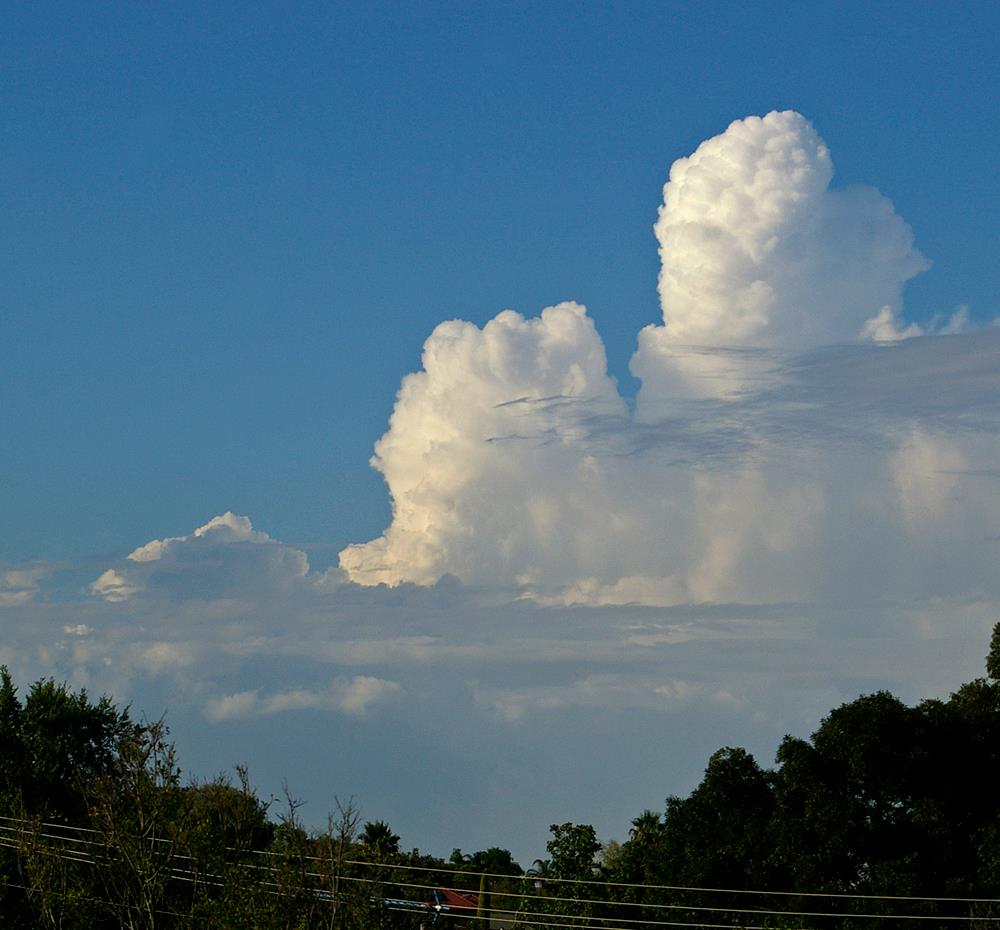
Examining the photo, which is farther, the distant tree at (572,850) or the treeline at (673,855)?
the distant tree at (572,850)

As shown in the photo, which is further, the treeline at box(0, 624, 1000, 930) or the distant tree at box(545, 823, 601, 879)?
the distant tree at box(545, 823, 601, 879)

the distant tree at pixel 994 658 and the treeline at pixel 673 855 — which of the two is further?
the distant tree at pixel 994 658

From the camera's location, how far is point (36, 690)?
62312 millimetres

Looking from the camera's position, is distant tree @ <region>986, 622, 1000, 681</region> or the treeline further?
distant tree @ <region>986, 622, 1000, 681</region>

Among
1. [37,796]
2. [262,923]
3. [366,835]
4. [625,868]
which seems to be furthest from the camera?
[366,835]

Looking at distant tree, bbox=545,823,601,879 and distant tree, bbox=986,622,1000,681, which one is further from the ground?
distant tree, bbox=986,622,1000,681

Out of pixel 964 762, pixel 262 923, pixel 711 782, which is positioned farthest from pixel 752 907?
pixel 262 923

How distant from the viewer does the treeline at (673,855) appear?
3378cm

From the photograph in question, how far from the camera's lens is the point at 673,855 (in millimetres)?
47969

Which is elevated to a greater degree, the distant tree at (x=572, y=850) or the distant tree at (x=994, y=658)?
the distant tree at (x=994, y=658)

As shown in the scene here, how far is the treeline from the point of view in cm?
3378

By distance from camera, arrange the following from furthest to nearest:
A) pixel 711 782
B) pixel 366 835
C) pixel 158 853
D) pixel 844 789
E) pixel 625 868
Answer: pixel 366 835
pixel 625 868
pixel 711 782
pixel 844 789
pixel 158 853

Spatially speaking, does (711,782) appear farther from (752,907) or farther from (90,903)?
(90,903)

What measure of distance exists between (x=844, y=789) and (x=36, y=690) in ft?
116
